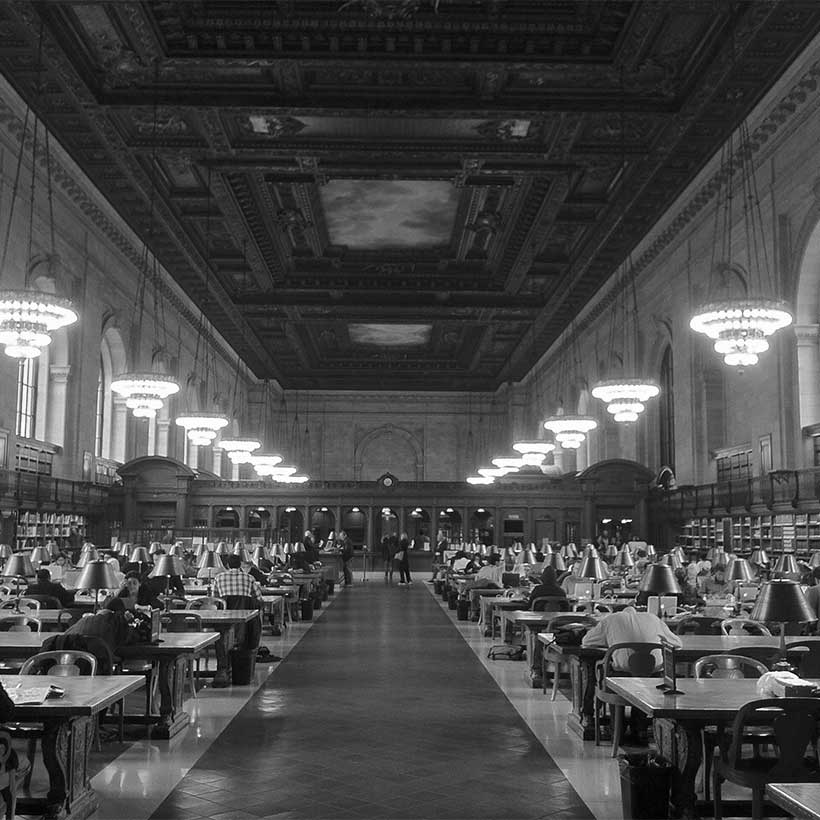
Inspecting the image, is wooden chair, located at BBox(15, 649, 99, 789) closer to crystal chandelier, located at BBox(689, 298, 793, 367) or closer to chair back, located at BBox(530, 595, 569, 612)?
chair back, located at BBox(530, 595, 569, 612)

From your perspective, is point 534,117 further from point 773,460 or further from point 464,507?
point 464,507

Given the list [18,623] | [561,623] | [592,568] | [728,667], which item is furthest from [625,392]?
[18,623]

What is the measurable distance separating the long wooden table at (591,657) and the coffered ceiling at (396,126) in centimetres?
745

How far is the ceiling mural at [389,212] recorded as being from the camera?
64.5 ft

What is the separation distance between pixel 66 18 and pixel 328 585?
52.3 feet

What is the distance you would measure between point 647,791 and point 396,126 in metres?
12.9

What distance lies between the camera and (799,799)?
348 centimetres

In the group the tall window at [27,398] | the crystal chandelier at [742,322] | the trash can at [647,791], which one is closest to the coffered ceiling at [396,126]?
the crystal chandelier at [742,322]

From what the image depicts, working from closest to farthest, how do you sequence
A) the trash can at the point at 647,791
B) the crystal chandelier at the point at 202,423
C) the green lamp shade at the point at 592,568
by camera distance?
the trash can at the point at 647,791
the green lamp shade at the point at 592,568
the crystal chandelier at the point at 202,423

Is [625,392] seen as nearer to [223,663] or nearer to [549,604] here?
[549,604]

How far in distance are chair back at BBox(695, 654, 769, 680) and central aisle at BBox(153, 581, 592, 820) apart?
1220 mm

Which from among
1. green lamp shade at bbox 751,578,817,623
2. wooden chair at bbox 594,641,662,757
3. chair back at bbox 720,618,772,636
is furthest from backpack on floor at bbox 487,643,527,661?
green lamp shade at bbox 751,578,817,623

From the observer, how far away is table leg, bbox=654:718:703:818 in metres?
5.35

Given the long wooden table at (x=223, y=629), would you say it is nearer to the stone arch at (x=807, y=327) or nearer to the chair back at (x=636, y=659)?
the chair back at (x=636, y=659)
